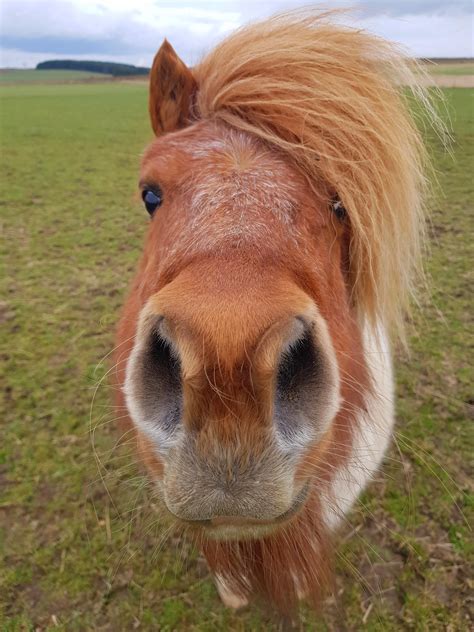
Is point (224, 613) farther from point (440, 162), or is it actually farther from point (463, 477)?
point (440, 162)

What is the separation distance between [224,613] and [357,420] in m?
1.66

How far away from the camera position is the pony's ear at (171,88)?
2.17 m

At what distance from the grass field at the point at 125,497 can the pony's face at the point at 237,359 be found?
645 mm

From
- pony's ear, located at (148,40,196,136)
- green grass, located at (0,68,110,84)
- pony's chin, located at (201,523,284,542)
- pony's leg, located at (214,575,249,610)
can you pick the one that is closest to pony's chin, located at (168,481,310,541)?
pony's chin, located at (201,523,284,542)

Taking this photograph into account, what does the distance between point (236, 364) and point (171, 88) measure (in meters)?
1.70

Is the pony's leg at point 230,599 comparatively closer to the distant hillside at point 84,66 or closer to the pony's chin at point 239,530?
the pony's chin at point 239,530

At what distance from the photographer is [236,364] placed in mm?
1135

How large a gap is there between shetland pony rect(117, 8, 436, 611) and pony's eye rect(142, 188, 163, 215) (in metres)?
0.01

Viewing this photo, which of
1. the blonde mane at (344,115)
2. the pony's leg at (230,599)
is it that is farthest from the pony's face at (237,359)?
the pony's leg at (230,599)

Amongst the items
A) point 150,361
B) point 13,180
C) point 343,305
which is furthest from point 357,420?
point 13,180

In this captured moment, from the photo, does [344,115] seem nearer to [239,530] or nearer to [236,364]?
[236,364]

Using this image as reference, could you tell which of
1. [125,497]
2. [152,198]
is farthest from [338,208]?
[125,497]

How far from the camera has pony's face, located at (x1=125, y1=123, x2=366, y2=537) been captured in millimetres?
1154

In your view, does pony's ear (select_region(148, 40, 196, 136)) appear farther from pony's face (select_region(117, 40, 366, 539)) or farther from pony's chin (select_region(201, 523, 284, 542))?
pony's chin (select_region(201, 523, 284, 542))
